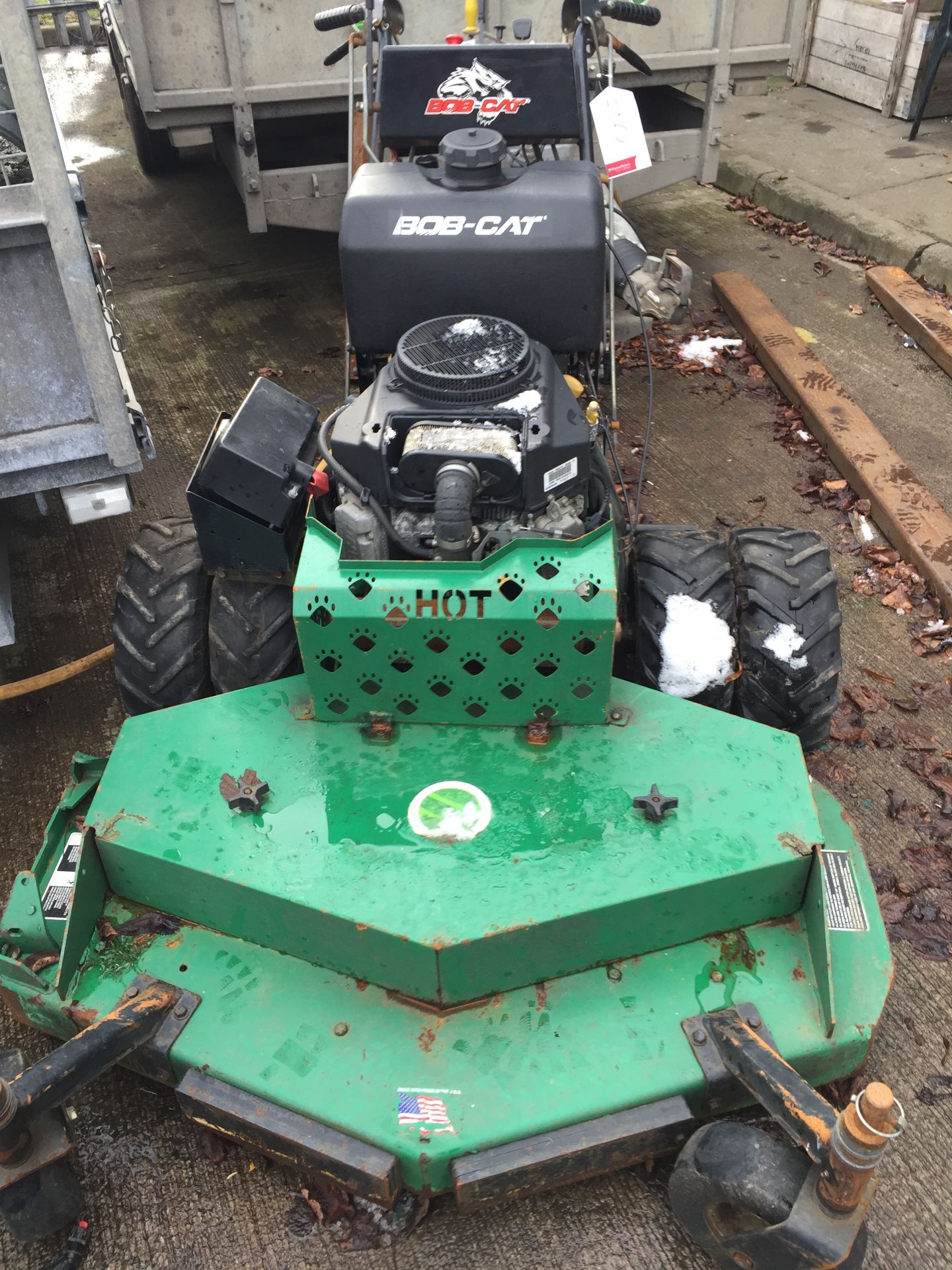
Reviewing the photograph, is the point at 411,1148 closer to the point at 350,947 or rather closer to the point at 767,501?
the point at 350,947

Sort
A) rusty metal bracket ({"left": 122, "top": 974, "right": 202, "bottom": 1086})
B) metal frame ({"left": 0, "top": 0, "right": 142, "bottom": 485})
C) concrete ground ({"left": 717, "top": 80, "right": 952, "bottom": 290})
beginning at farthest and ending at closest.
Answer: concrete ground ({"left": 717, "top": 80, "right": 952, "bottom": 290})
metal frame ({"left": 0, "top": 0, "right": 142, "bottom": 485})
rusty metal bracket ({"left": 122, "top": 974, "right": 202, "bottom": 1086})

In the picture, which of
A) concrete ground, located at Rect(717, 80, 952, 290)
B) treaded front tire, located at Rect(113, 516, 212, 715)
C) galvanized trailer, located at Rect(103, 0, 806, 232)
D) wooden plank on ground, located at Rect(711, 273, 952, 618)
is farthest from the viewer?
concrete ground, located at Rect(717, 80, 952, 290)

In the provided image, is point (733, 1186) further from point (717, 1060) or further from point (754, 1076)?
point (717, 1060)

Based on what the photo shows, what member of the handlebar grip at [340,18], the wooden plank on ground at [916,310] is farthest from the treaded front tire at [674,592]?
the wooden plank on ground at [916,310]

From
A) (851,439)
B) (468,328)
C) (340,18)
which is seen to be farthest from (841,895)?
(340,18)

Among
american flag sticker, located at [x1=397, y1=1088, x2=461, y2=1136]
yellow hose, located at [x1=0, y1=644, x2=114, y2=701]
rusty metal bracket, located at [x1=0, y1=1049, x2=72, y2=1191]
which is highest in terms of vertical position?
rusty metal bracket, located at [x1=0, y1=1049, x2=72, y2=1191]

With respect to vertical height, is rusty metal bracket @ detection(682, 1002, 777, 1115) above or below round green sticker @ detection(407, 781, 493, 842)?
below

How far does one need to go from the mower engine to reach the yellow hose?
53.4 inches

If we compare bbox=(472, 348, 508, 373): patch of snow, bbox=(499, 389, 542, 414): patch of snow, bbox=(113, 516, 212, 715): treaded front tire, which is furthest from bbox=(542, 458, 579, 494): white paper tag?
bbox=(113, 516, 212, 715): treaded front tire

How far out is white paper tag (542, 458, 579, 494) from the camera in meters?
2.75

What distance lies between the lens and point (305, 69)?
5359 millimetres

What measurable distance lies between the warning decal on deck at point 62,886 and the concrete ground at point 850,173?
632 centimetres

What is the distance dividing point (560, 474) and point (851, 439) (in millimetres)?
2953

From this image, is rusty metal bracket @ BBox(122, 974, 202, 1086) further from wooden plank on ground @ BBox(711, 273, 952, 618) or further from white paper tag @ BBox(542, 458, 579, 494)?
wooden plank on ground @ BBox(711, 273, 952, 618)
